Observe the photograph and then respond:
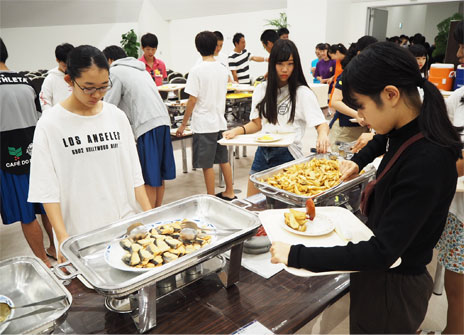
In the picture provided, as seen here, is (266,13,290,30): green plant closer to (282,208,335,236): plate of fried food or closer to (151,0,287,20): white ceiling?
(151,0,287,20): white ceiling

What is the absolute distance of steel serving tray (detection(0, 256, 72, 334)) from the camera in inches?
28.2

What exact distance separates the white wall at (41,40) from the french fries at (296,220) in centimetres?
974

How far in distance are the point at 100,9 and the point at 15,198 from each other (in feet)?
29.8

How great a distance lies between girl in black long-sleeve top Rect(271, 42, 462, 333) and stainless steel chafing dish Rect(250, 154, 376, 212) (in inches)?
19.5

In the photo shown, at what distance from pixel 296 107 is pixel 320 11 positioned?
647 cm

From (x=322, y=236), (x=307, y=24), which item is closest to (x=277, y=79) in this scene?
(x=322, y=236)

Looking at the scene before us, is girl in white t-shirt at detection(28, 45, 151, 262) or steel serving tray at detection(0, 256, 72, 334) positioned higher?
girl in white t-shirt at detection(28, 45, 151, 262)

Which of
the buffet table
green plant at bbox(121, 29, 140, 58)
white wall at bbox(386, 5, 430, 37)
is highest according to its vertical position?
white wall at bbox(386, 5, 430, 37)

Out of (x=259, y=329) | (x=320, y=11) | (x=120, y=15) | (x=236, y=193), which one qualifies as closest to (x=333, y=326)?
(x=259, y=329)

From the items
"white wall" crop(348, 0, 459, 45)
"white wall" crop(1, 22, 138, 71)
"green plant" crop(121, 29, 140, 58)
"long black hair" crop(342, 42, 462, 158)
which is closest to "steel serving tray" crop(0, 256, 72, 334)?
"long black hair" crop(342, 42, 462, 158)

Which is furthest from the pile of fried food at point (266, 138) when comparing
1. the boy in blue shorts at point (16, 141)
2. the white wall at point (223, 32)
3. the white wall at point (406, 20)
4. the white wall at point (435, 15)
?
the white wall at point (435, 15)

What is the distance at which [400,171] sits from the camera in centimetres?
76

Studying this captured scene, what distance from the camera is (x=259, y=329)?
34.3 inches

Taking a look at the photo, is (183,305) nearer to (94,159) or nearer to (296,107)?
(94,159)
